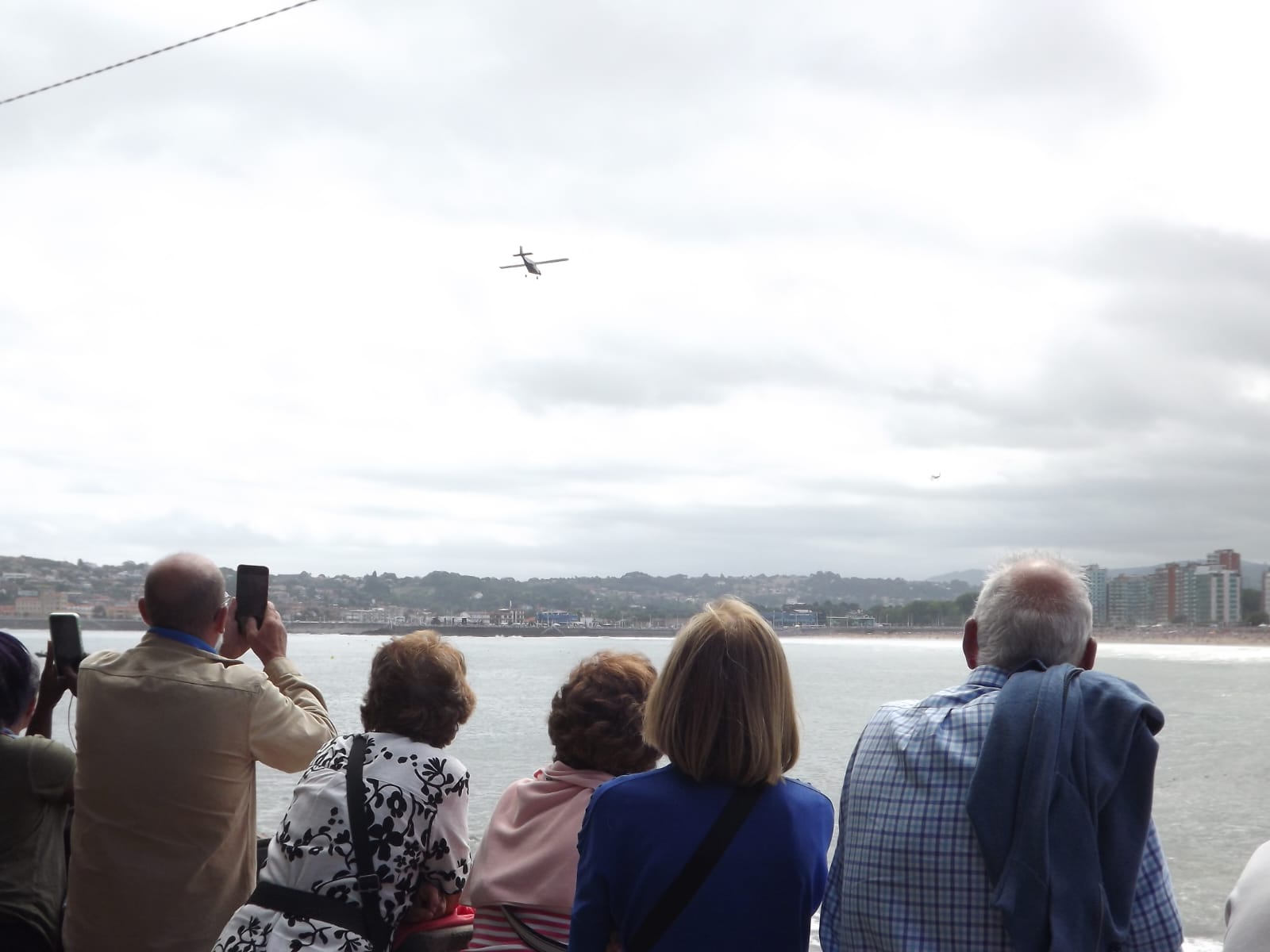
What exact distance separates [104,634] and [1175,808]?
118391mm

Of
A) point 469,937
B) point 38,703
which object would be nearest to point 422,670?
point 469,937

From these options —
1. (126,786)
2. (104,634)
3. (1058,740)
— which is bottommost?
(104,634)

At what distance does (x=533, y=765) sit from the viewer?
2641 cm

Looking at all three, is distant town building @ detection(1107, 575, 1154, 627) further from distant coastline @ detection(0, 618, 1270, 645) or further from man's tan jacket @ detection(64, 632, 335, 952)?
man's tan jacket @ detection(64, 632, 335, 952)

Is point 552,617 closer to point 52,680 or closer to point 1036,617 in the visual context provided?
point 52,680

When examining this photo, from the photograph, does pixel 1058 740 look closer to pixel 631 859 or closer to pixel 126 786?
pixel 631 859

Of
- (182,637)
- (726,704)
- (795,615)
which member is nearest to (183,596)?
(182,637)

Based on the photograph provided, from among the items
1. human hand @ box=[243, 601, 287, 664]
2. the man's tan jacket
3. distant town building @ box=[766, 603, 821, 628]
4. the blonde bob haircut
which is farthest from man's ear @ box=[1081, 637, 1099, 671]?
distant town building @ box=[766, 603, 821, 628]

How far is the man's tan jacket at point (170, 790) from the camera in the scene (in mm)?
3168

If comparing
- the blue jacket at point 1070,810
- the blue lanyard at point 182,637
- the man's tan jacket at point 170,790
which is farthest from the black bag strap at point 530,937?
the blue lanyard at point 182,637

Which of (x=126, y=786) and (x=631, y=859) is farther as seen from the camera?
(x=126, y=786)

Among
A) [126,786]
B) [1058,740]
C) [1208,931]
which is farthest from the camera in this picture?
[1208,931]

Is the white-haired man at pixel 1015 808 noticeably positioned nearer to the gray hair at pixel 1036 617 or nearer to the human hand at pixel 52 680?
the gray hair at pixel 1036 617

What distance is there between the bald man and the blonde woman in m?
1.25
